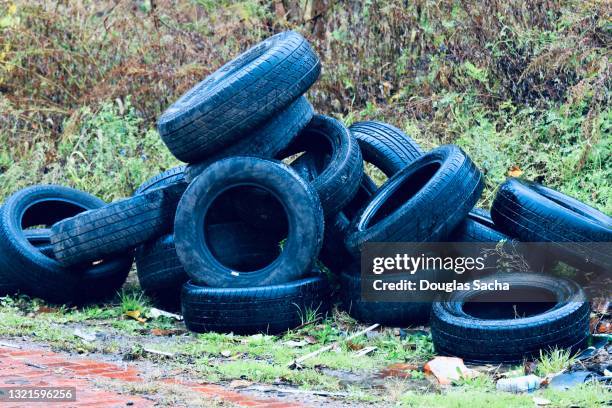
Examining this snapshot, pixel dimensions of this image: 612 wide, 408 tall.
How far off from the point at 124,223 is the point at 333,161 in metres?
1.76

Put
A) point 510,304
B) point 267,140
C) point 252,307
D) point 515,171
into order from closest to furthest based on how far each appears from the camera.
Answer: point 510,304 → point 252,307 → point 267,140 → point 515,171

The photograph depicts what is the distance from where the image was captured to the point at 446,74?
1130 centimetres

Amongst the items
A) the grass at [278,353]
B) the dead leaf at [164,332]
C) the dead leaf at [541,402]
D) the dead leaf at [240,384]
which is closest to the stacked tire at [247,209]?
the dead leaf at [164,332]

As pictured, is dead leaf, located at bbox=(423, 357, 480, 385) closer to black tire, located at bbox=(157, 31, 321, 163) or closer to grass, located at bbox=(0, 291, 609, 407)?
grass, located at bbox=(0, 291, 609, 407)

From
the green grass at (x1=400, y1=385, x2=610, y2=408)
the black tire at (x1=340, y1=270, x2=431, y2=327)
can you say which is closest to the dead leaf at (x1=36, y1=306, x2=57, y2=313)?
the black tire at (x1=340, y1=270, x2=431, y2=327)

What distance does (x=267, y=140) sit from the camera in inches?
312

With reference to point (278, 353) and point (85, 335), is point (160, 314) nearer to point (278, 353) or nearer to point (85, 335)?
point (85, 335)

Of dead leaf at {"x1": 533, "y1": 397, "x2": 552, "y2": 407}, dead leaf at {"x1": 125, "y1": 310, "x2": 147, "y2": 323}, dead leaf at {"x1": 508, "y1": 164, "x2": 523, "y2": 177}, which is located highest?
dead leaf at {"x1": 533, "y1": 397, "x2": 552, "y2": 407}

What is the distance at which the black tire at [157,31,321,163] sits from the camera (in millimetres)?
7668

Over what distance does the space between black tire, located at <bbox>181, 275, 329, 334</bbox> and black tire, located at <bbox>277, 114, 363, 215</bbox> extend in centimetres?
76

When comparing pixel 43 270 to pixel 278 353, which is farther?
pixel 43 270

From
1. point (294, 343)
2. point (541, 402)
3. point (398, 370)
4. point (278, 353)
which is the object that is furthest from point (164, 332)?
point (541, 402)

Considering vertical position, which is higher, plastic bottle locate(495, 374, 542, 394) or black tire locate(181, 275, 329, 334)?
plastic bottle locate(495, 374, 542, 394)

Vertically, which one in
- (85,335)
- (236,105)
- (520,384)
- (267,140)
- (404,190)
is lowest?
(85,335)
